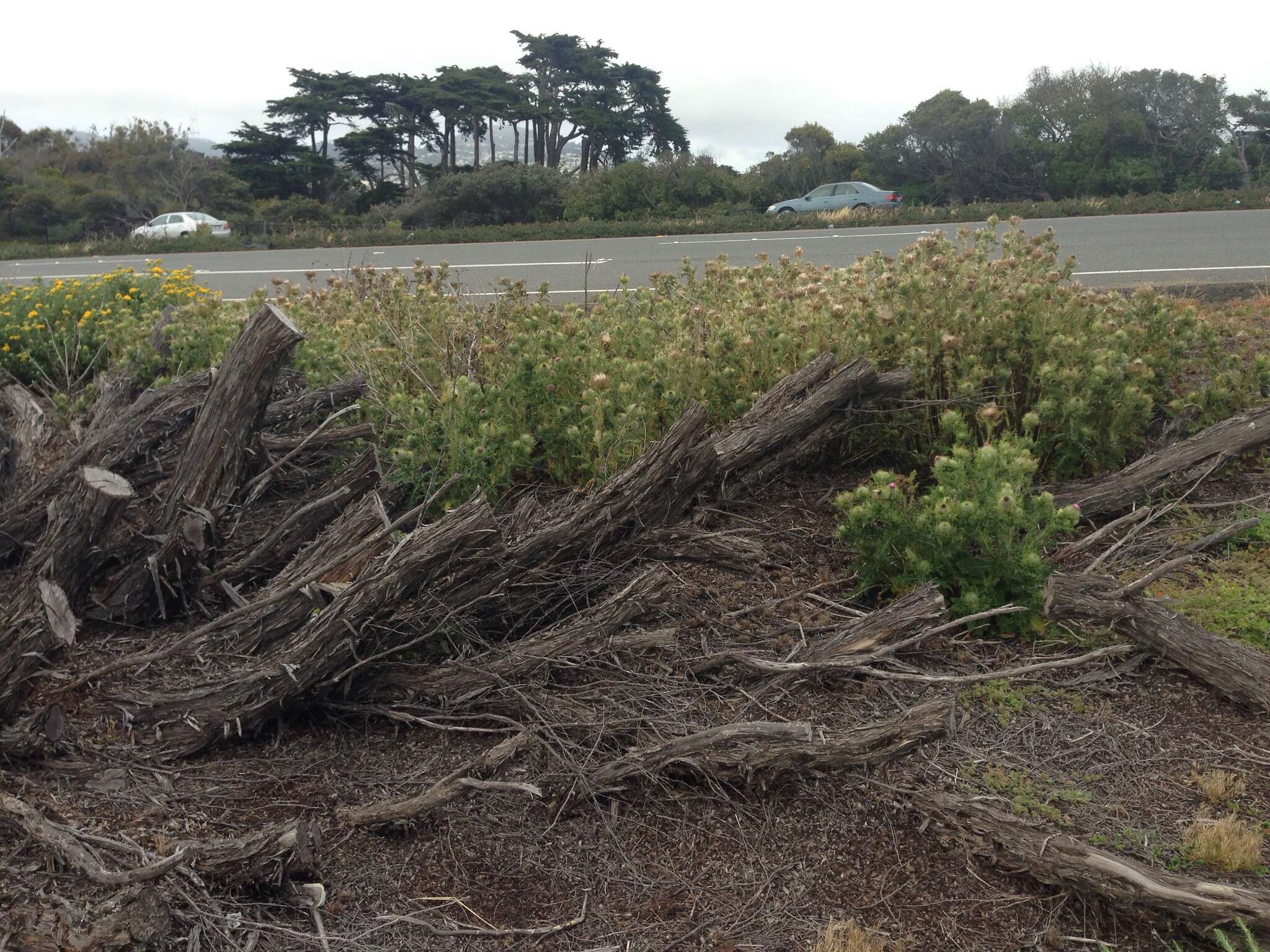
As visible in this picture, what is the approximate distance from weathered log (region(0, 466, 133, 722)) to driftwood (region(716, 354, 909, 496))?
224 cm

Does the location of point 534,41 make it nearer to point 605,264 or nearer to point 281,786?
point 605,264

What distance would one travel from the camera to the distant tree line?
24.3 m

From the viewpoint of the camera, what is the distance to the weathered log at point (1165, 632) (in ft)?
10.5

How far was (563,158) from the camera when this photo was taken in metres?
37.4

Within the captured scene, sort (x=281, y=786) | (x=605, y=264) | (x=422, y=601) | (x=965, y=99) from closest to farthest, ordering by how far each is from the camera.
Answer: (x=281, y=786) → (x=422, y=601) → (x=605, y=264) → (x=965, y=99)

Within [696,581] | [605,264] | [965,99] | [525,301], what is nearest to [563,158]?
[965,99]

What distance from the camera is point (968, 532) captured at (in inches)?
141

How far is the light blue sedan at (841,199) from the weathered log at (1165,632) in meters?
20.0

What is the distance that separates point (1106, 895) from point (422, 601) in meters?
2.04

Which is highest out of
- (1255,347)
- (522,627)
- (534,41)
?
(534,41)

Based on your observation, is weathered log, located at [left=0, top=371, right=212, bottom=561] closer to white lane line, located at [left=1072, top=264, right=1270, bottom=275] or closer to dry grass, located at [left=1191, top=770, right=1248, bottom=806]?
dry grass, located at [left=1191, top=770, right=1248, bottom=806]

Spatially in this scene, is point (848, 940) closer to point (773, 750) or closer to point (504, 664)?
point (773, 750)

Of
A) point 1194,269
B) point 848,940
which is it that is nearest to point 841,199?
point 1194,269

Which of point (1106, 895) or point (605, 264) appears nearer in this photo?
point (1106, 895)
